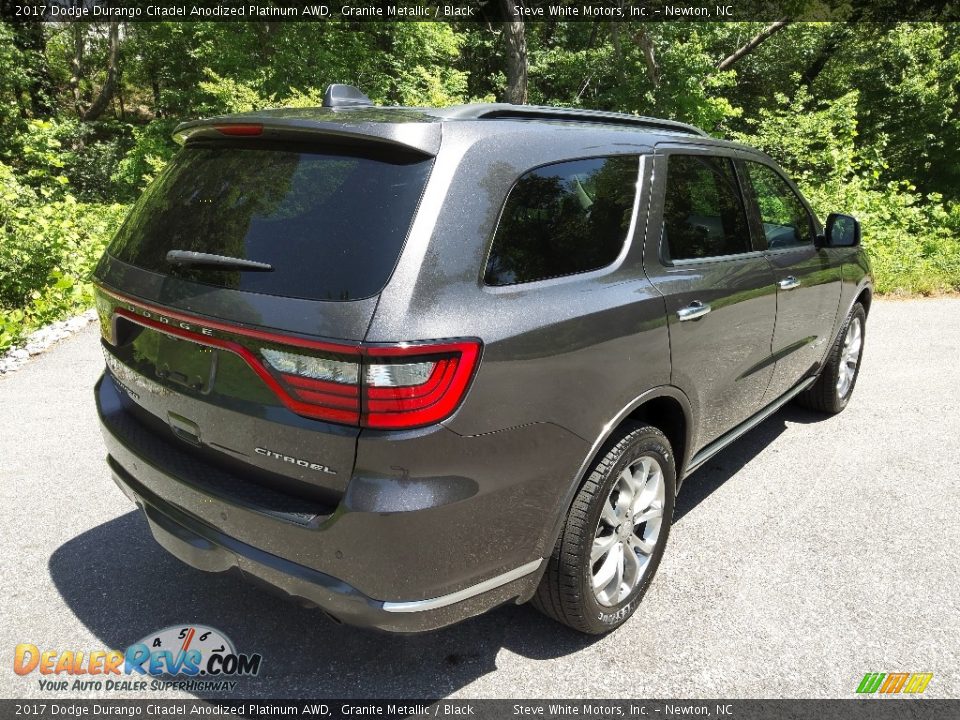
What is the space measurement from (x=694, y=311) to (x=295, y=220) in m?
1.54

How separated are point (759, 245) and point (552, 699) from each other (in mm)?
2288

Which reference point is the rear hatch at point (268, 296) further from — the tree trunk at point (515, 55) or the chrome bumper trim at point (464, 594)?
the tree trunk at point (515, 55)

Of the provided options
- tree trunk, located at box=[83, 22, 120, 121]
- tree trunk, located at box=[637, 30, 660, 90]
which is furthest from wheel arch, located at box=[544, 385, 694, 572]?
tree trunk, located at box=[83, 22, 120, 121]

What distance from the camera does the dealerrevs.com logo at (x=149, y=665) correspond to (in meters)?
2.35

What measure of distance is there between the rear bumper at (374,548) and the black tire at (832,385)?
322 centimetres

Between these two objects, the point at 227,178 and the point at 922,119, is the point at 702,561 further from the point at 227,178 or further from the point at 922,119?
the point at 922,119

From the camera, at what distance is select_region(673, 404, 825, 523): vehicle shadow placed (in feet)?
12.0

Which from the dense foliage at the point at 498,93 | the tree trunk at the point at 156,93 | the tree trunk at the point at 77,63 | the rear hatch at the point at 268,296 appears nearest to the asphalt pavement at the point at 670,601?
the rear hatch at the point at 268,296

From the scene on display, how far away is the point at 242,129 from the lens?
227 cm

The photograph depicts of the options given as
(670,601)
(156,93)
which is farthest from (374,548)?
(156,93)

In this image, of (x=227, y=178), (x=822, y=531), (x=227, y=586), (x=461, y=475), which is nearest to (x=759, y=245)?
Result: (x=822, y=531)

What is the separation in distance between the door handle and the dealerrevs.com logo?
197cm

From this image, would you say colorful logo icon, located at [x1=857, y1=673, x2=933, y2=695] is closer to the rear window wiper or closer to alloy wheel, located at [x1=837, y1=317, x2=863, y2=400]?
the rear window wiper

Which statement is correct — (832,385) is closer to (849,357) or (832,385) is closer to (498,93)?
(849,357)
